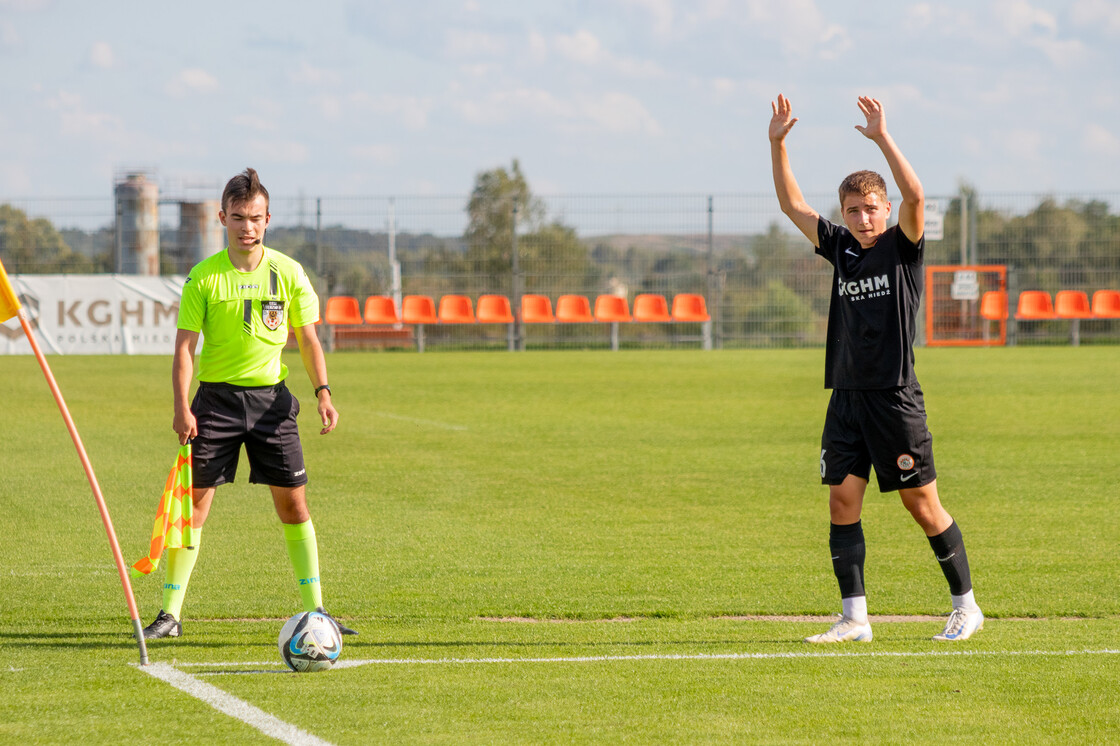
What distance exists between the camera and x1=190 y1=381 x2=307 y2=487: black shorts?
532 centimetres

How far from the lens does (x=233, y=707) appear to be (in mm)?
4207

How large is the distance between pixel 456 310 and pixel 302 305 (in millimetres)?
23329

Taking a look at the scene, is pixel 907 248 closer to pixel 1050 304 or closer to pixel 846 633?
pixel 846 633

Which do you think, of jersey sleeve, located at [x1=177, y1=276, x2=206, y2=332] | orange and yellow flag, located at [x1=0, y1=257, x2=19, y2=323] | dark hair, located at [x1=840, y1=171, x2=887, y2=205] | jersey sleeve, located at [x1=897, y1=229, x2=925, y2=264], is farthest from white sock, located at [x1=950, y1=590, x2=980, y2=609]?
orange and yellow flag, located at [x1=0, y1=257, x2=19, y2=323]

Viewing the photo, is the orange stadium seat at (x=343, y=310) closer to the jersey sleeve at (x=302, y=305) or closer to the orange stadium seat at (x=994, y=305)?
the orange stadium seat at (x=994, y=305)

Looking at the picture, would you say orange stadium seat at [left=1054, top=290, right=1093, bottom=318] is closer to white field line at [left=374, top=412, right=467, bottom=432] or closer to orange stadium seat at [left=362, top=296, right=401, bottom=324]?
orange stadium seat at [left=362, top=296, right=401, bottom=324]

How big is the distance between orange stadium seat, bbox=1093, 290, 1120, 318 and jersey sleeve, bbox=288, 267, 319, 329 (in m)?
27.2

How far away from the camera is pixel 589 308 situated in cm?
2905

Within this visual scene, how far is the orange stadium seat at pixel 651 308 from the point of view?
2878 centimetres

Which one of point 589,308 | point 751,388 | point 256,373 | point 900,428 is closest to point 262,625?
point 256,373

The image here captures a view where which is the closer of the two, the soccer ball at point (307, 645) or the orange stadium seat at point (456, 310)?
the soccer ball at point (307, 645)

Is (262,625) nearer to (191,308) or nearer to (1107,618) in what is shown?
(191,308)

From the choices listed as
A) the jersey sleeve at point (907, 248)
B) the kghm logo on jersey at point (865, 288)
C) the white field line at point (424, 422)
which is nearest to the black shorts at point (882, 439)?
the kghm logo on jersey at point (865, 288)

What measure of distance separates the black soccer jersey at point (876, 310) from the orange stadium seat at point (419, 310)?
23076 mm
